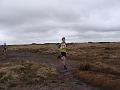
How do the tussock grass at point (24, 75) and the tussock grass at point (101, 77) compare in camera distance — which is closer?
the tussock grass at point (101, 77)

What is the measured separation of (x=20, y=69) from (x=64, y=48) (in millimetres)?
4015

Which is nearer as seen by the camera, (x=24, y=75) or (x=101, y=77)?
(x=101, y=77)

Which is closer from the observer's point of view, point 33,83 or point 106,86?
point 106,86

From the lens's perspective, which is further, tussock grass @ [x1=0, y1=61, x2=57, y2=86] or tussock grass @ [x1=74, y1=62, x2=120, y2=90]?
tussock grass @ [x1=0, y1=61, x2=57, y2=86]

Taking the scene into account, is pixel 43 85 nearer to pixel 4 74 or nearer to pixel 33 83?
pixel 33 83

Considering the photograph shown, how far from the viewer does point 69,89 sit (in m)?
17.4

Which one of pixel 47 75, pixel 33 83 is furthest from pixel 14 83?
pixel 47 75

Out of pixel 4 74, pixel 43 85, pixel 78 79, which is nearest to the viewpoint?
pixel 43 85

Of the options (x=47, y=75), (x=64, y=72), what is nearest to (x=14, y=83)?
(x=47, y=75)

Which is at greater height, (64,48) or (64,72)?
(64,48)

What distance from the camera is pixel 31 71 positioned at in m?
23.9

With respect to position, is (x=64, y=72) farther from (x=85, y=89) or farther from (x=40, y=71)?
(x=85, y=89)

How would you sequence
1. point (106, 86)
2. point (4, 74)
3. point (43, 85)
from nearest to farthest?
point (106, 86)
point (43, 85)
point (4, 74)

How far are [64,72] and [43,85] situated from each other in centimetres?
506
